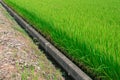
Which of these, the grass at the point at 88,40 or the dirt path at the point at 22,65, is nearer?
the dirt path at the point at 22,65

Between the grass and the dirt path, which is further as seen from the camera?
the grass

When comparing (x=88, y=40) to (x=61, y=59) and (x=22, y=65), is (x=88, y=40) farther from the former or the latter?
(x=22, y=65)

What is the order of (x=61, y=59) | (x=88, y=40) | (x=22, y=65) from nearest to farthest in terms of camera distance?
(x=22, y=65) < (x=88, y=40) < (x=61, y=59)

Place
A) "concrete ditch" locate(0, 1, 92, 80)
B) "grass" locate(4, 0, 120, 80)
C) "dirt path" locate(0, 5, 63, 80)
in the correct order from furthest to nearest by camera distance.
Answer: "concrete ditch" locate(0, 1, 92, 80)
"grass" locate(4, 0, 120, 80)
"dirt path" locate(0, 5, 63, 80)

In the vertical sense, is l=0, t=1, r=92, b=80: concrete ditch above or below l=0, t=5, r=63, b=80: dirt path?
below

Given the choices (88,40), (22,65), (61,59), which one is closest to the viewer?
(22,65)

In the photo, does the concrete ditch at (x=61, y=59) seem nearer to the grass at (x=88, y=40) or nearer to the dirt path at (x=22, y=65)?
the grass at (x=88, y=40)

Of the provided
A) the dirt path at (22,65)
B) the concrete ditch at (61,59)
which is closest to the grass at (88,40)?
the concrete ditch at (61,59)

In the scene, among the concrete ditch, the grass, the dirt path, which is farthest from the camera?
the concrete ditch

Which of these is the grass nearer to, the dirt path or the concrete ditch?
the concrete ditch

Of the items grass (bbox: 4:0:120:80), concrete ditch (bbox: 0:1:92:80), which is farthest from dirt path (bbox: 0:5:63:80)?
grass (bbox: 4:0:120:80)

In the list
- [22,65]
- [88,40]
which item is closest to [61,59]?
[88,40]

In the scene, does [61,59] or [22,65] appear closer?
[22,65]

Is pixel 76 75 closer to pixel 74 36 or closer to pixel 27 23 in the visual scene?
pixel 74 36
